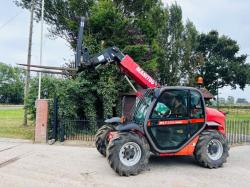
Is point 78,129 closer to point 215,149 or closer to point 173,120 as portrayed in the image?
point 173,120

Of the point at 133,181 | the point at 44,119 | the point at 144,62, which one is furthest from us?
the point at 144,62

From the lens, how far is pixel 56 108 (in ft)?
39.5

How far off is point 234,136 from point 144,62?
5803 mm

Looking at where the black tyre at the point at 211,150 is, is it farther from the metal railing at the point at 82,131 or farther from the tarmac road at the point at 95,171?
the metal railing at the point at 82,131

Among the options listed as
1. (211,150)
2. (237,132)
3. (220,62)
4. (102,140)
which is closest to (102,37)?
(102,140)

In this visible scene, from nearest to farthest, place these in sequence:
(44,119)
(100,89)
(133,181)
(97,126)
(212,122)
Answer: (133,181)
(212,122)
(44,119)
(97,126)
(100,89)

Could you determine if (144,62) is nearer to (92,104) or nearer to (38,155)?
(92,104)

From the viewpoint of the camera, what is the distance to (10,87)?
256ft

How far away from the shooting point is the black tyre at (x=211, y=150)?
25.6ft

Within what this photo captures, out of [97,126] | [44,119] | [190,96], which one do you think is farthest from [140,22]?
[190,96]

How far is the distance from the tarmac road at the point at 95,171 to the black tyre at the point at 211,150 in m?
0.20

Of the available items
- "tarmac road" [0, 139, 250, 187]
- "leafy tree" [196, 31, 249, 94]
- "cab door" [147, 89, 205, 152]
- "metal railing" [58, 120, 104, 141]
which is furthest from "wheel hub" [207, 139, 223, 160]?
"leafy tree" [196, 31, 249, 94]

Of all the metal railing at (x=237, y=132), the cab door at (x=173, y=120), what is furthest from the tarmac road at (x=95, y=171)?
the metal railing at (x=237, y=132)

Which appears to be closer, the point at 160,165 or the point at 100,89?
the point at 160,165
